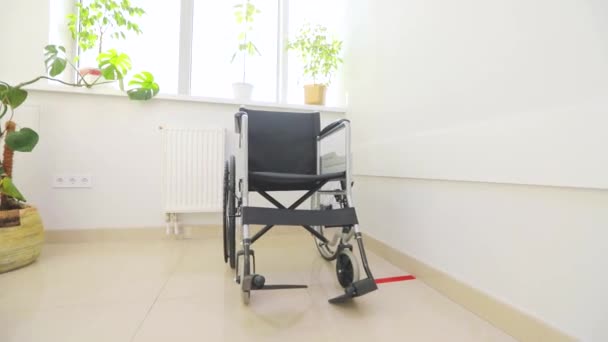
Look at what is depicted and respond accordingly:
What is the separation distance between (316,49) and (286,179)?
4.50ft

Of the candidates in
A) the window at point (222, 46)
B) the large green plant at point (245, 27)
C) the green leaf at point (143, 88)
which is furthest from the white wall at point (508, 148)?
the green leaf at point (143, 88)

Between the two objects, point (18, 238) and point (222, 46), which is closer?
point (18, 238)

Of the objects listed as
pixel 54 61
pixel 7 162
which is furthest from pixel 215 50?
pixel 7 162

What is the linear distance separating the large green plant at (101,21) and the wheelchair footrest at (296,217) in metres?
1.88

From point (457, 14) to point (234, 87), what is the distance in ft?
5.07

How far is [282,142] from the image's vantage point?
59.5 inches

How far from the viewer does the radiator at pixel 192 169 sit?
1.85 meters

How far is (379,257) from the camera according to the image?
1.62m

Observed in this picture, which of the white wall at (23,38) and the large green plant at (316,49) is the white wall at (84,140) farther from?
the large green plant at (316,49)

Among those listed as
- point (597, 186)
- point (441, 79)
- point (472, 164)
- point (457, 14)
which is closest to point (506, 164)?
point (472, 164)

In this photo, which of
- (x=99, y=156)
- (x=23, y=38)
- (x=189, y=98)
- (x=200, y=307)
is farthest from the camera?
(x=189, y=98)

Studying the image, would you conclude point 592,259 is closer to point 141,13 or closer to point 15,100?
point 15,100

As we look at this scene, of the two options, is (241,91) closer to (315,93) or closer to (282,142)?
(315,93)

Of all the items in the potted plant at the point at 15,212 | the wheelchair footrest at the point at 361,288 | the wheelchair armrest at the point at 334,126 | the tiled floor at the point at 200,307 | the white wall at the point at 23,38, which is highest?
the white wall at the point at 23,38
